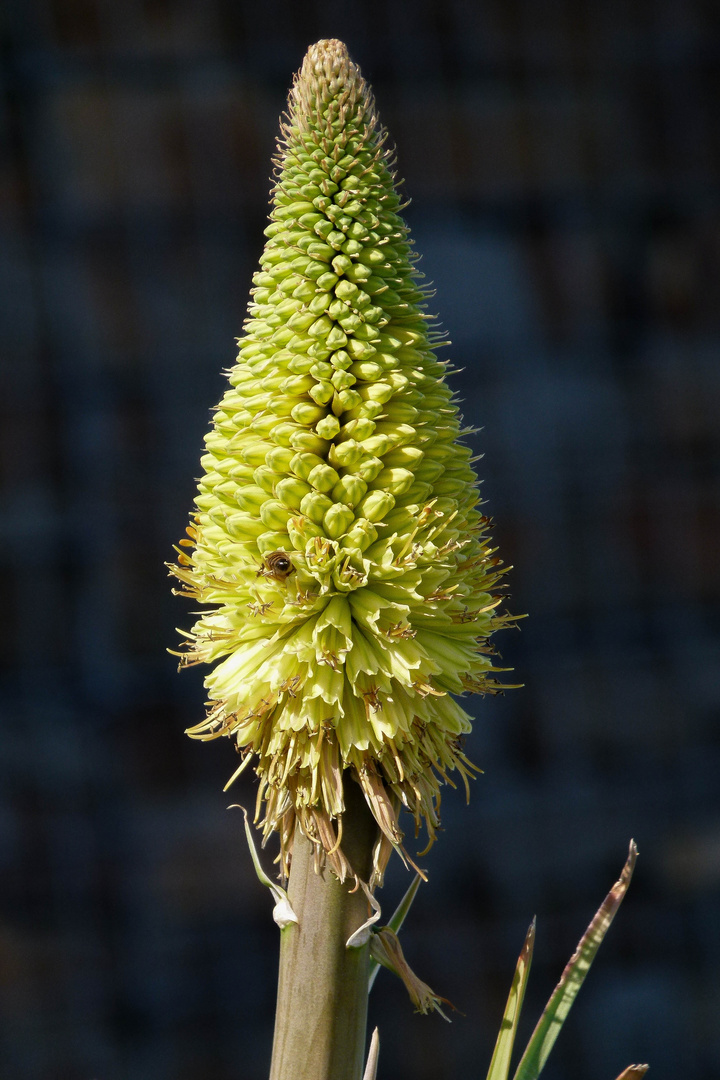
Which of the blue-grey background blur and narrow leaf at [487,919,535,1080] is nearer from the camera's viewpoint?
narrow leaf at [487,919,535,1080]

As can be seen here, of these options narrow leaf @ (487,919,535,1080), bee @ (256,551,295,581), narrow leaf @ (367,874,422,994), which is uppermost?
bee @ (256,551,295,581)

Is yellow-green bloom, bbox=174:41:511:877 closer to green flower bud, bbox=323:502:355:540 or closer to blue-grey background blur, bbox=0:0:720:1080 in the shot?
green flower bud, bbox=323:502:355:540

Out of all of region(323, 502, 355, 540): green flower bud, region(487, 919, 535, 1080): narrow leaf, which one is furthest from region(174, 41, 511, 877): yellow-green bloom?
region(487, 919, 535, 1080): narrow leaf

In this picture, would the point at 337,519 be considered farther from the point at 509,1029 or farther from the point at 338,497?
the point at 509,1029

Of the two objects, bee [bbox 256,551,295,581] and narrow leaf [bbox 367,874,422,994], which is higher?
bee [bbox 256,551,295,581]

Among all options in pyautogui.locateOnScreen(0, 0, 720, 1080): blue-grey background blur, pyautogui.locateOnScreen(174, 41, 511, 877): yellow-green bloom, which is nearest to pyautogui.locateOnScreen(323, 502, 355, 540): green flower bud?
pyautogui.locateOnScreen(174, 41, 511, 877): yellow-green bloom

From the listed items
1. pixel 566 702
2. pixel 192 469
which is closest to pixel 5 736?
pixel 192 469

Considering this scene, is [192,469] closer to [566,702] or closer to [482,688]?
[566,702]
